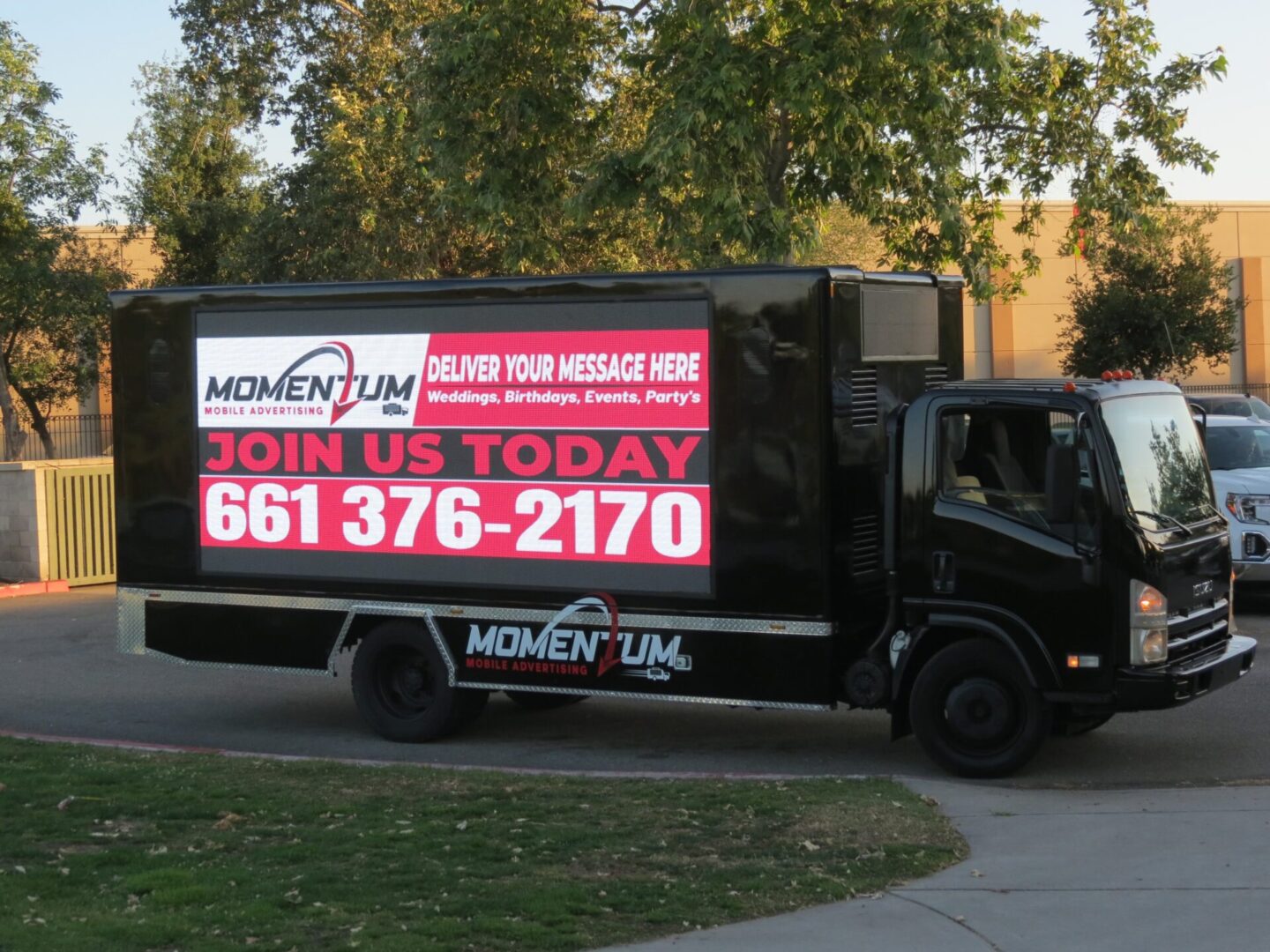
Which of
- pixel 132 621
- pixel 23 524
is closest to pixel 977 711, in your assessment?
pixel 132 621

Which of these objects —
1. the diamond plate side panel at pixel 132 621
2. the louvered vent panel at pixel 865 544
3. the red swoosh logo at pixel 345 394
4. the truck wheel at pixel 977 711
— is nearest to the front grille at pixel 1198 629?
the truck wheel at pixel 977 711

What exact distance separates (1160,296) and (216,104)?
74.8 feet

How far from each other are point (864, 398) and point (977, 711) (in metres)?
1.92

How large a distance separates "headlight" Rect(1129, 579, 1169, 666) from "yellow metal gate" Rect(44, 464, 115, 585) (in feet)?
50.8

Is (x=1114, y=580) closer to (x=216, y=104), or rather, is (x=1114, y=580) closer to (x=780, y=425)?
(x=780, y=425)

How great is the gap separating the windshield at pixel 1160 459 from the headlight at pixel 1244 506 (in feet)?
18.9

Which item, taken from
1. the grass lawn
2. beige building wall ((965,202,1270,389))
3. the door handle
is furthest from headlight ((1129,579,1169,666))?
beige building wall ((965,202,1270,389))

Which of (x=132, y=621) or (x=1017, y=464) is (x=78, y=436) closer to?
(x=132, y=621)

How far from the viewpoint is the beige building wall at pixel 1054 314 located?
4969cm

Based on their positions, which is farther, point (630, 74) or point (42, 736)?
point (630, 74)

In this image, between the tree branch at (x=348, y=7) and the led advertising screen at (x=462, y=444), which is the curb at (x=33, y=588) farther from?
the tree branch at (x=348, y=7)

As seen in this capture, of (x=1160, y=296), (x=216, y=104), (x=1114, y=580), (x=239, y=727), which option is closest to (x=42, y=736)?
(x=239, y=727)

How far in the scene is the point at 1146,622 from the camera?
876 cm

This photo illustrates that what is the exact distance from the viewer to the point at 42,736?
11195 mm
